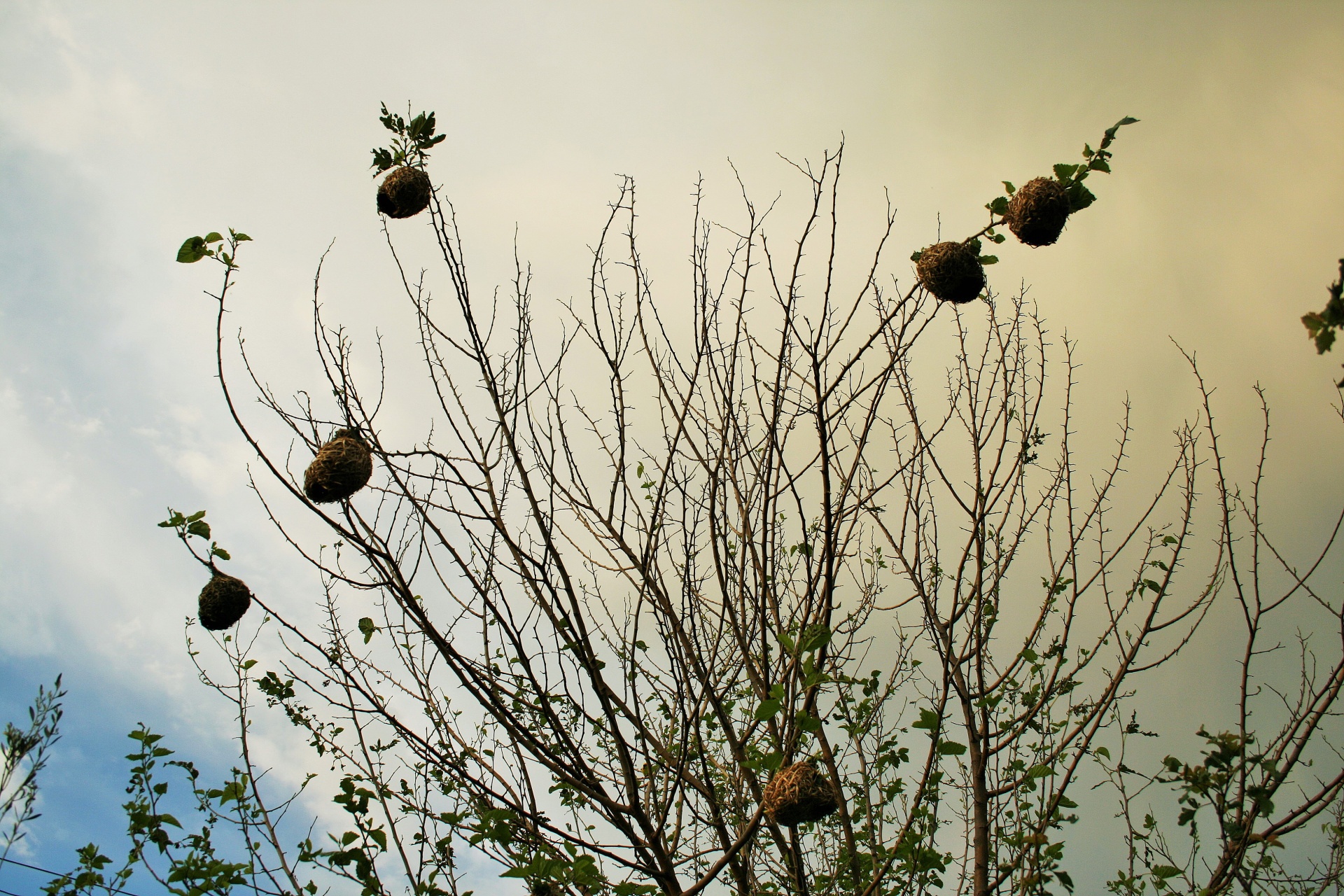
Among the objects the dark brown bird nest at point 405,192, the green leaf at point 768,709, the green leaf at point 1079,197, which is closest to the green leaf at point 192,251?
the dark brown bird nest at point 405,192

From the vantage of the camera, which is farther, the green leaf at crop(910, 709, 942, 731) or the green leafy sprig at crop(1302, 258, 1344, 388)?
the green leaf at crop(910, 709, 942, 731)

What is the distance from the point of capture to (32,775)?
85.4 inches

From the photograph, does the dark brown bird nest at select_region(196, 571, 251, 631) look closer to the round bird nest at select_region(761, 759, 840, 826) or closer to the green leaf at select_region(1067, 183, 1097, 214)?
the round bird nest at select_region(761, 759, 840, 826)

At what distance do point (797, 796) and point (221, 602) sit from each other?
207 cm

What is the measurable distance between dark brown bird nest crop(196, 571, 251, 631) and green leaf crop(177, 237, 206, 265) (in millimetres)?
1122

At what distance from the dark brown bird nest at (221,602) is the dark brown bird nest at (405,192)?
1453mm

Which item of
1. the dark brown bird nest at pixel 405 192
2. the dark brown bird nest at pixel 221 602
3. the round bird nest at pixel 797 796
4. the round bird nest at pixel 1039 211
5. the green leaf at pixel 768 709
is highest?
the dark brown bird nest at pixel 405 192

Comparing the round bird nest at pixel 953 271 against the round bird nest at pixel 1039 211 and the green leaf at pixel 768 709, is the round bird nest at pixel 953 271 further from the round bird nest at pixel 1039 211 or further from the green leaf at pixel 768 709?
the green leaf at pixel 768 709

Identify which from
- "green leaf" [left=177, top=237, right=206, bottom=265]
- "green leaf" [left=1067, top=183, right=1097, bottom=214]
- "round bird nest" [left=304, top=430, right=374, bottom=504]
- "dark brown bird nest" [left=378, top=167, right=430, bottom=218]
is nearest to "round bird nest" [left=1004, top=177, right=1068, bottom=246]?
"green leaf" [left=1067, top=183, right=1097, bottom=214]

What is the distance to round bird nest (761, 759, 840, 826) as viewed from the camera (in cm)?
189

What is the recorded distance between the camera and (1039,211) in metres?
2.26

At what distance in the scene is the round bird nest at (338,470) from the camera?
2.24 meters

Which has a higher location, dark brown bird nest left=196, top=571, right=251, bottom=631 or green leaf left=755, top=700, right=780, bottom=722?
dark brown bird nest left=196, top=571, right=251, bottom=631

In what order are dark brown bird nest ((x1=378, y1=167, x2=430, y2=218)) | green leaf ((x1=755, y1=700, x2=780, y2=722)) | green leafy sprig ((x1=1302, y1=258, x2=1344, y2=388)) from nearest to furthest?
green leafy sprig ((x1=1302, y1=258, x2=1344, y2=388)) → green leaf ((x1=755, y1=700, x2=780, y2=722)) → dark brown bird nest ((x1=378, y1=167, x2=430, y2=218))
